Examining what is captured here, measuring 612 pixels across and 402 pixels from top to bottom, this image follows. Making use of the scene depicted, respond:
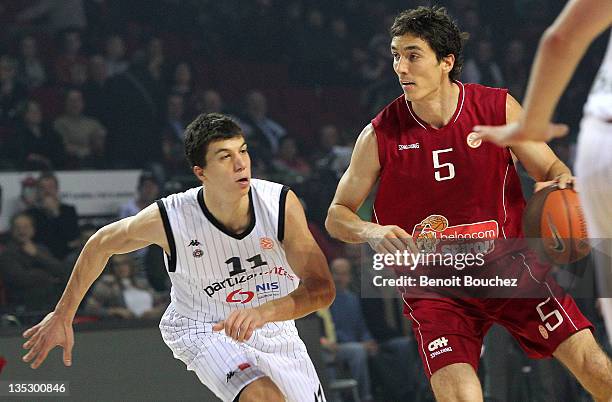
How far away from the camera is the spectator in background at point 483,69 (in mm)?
10570

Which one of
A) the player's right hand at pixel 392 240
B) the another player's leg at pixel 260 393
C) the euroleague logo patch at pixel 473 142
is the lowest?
the another player's leg at pixel 260 393

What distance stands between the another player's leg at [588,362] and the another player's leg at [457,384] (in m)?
0.42

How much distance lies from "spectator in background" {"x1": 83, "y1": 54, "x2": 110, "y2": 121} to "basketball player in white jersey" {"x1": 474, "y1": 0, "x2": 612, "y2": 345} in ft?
24.6

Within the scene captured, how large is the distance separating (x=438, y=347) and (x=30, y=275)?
14.0 ft

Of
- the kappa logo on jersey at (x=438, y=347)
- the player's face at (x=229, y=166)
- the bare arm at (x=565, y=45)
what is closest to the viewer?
the bare arm at (x=565, y=45)

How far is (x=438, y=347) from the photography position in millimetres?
4023

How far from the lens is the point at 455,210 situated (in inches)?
168

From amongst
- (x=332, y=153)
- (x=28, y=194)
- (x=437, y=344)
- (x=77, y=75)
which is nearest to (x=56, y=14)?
(x=77, y=75)

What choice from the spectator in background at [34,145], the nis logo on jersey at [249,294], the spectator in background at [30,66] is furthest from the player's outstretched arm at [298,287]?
the spectator in background at [30,66]

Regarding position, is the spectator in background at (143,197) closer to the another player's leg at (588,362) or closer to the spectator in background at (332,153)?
the spectator in background at (332,153)

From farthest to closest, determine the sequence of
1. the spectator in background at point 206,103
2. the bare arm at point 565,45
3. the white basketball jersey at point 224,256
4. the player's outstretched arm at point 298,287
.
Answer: the spectator in background at point 206,103 → the white basketball jersey at point 224,256 → the player's outstretched arm at point 298,287 → the bare arm at point 565,45

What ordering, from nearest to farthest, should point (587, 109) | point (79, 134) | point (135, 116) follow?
point (587, 109) < point (79, 134) < point (135, 116)

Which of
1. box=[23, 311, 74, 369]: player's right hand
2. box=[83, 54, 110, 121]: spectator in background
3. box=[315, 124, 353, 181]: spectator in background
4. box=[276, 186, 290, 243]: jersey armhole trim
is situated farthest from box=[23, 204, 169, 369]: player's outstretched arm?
box=[83, 54, 110, 121]: spectator in background

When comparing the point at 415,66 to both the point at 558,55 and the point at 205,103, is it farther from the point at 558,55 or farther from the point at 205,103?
the point at 205,103
